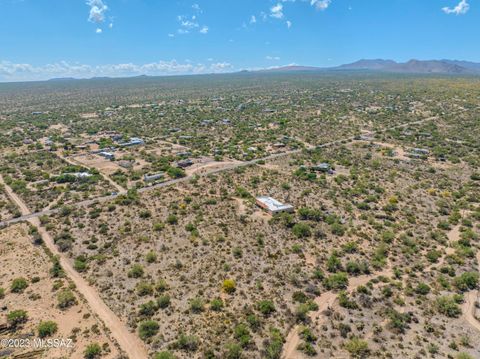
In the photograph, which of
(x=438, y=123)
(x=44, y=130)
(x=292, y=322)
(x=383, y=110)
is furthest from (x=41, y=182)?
(x=383, y=110)

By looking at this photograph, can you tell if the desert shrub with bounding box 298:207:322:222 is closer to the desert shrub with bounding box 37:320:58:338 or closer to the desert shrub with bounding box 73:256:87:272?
the desert shrub with bounding box 73:256:87:272

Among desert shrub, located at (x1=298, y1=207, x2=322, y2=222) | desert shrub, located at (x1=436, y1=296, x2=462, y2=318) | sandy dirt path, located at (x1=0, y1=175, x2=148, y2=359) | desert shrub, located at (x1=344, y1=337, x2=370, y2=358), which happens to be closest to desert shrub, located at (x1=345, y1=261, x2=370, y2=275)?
desert shrub, located at (x1=436, y1=296, x2=462, y2=318)

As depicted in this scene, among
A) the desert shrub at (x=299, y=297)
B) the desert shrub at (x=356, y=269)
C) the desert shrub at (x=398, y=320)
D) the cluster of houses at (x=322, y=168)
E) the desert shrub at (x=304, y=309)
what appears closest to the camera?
the desert shrub at (x=398, y=320)

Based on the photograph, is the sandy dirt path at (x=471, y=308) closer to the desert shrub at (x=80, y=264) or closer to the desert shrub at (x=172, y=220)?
the desert shrub at (x=172, y=220)

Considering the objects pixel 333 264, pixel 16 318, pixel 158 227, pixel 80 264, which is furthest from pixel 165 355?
pixel 158 227

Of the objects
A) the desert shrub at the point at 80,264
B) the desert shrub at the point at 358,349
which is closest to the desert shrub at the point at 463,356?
the desert shrub at the point at 358,349

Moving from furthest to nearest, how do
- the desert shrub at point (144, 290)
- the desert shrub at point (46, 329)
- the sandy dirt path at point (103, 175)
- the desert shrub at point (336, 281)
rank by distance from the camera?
the sandy dirt path at point (103, 175) → the desert shrub at point (336, 281) → the desert shrub at point (144, 290) → the desert shrub at point (46, 329)
